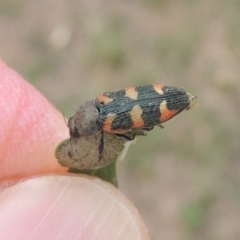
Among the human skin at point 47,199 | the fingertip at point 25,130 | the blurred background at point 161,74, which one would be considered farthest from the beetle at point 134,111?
the blurred background at point 161,74

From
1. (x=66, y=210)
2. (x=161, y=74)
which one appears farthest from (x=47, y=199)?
(x=161, y=74)

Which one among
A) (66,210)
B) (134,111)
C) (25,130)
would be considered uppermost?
(134,111)

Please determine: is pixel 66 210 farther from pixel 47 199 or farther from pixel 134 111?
pixel 134 111

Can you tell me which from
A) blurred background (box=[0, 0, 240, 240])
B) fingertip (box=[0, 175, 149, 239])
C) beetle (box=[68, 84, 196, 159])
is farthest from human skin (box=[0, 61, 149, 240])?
blurred background (box=[0, 0, 240, 240])

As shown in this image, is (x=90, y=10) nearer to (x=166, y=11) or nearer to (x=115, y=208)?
(x=166, y=11)

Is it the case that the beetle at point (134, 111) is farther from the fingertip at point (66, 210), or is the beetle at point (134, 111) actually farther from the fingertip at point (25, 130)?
the fingertip at point (25, 130)
